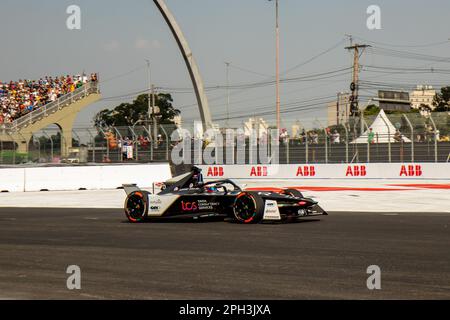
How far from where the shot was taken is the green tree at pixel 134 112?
98500mm

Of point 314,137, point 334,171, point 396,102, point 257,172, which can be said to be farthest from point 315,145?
point 396,102

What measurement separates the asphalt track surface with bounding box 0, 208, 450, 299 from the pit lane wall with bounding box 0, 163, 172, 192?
43.5 ft

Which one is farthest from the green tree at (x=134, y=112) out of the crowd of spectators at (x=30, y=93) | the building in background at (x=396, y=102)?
the crowd of spectators at (x=30, y=93)

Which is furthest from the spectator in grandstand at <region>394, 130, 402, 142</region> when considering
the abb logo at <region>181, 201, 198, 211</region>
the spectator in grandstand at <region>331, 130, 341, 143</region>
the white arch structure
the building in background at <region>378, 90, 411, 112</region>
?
the building in background at <region>378, 90, 411, 112</region>

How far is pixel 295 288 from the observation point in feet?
21.8

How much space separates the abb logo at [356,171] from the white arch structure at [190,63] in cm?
1130

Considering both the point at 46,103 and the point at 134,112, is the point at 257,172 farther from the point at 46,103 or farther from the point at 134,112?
the point at 134,112

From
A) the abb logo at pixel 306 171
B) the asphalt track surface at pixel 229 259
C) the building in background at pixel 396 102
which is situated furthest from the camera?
the building in background at pixel 396 102

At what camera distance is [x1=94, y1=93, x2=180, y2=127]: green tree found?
98.5 metres

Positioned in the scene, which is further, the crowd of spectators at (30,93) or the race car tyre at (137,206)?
the crowd of spectators at (30,93)

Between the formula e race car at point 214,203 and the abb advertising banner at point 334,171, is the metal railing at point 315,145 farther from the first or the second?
the formula e race car at point 214,203

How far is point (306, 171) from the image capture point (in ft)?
107

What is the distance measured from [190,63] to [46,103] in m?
27.8

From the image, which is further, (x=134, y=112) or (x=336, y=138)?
(x=134, y=112)
